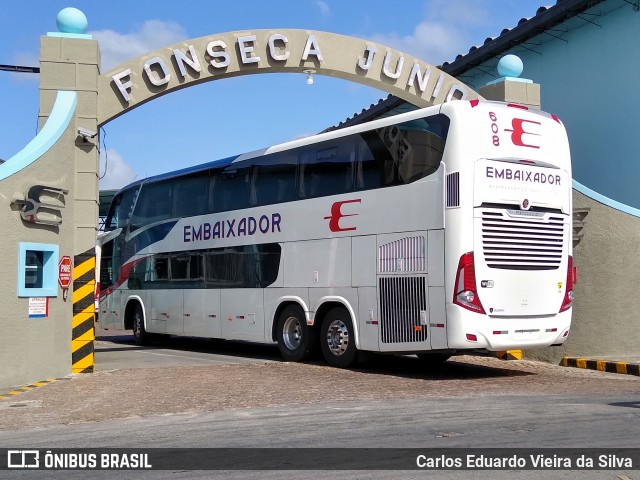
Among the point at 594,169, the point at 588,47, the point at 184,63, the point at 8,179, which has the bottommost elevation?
the point at 8,179

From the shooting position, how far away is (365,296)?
14719 mm

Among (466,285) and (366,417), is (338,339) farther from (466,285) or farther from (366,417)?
(366,417)

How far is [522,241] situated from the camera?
13445 mm

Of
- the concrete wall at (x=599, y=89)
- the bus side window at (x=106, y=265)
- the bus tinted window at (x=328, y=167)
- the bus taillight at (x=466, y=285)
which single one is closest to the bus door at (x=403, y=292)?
the bus taillight at (x=466, y=285)

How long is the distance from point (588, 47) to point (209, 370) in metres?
12.6

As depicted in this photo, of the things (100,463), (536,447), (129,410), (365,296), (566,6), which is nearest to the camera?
(100,463)

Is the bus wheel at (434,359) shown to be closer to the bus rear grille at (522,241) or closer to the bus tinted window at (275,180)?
the bus rear grille at (522,241)

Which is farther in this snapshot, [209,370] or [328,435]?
[209,370]

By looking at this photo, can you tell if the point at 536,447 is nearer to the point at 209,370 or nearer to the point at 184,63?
the point at 209,370

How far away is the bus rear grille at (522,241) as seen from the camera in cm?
1312

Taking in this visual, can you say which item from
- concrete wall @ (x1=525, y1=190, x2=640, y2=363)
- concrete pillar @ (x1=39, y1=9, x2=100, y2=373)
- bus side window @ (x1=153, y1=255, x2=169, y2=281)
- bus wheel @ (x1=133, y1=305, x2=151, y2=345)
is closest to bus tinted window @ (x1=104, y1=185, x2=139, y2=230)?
bus side window @ (x1=153, y1=255, x2=169, y2=281)

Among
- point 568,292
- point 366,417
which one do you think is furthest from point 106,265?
point 366,417

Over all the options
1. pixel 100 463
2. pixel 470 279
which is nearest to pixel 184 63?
pixel 470 279

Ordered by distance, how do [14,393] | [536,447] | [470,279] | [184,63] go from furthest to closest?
[184,63] < [470,279] < [14,393] < [536,447]
